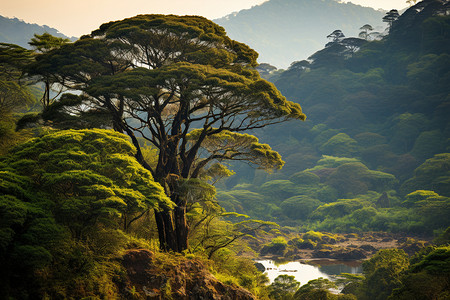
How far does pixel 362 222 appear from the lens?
1880 inches

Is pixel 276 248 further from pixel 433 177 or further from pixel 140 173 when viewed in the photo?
pixel 140 173

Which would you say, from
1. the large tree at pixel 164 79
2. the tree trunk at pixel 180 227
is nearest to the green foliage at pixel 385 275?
the large tree at pixel 164 79

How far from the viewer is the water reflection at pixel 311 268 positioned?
30.9m

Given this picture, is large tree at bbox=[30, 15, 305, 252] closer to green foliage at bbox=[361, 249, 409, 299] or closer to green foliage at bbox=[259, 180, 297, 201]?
green foliage at bbox=[361, 249, 409, 299]

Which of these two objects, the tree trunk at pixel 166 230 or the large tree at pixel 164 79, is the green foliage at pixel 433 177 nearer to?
the large tree at pixel 164 79

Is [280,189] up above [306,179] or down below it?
below

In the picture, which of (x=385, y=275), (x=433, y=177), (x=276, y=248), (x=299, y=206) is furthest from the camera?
(x=299, y=206)

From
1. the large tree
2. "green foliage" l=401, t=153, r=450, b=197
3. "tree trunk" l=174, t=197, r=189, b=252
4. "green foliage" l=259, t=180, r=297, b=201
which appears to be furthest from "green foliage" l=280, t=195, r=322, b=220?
"tree trunk" l=174, t=197, r=189, b=252

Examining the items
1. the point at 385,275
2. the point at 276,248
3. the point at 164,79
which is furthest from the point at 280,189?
the point at 164,79

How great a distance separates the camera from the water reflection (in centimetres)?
3094

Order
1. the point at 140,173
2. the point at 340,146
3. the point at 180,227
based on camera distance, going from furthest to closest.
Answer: the point at 340,146
the point at 180,227
the point at 140,173

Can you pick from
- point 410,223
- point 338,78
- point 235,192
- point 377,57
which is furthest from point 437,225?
point 377,57

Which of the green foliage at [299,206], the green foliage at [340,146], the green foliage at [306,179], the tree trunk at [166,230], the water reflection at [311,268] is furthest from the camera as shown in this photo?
the green foliage at [340,146]

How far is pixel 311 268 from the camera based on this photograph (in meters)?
33.8
